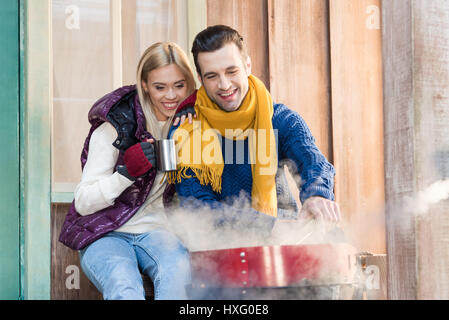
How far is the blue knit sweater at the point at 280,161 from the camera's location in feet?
6.89

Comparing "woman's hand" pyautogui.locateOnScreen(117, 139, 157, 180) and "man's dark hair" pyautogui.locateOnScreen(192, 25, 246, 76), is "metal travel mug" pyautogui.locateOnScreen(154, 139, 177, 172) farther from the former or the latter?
"man's dark hair" pyautogui.locateOnScreen(192, 25, 246, 76)

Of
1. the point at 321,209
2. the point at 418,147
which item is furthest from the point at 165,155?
the point at 418,147

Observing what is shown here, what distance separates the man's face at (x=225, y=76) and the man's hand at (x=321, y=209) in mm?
577

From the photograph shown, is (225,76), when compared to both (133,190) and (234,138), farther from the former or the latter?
(133,190)

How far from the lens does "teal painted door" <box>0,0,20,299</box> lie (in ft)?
8.67

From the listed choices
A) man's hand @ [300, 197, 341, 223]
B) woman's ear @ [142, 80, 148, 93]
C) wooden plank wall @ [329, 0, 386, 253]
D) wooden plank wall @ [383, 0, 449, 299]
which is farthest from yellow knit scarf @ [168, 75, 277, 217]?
wooden plank wall @ [329, 0, 386, 253]

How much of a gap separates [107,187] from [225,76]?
0.62 m

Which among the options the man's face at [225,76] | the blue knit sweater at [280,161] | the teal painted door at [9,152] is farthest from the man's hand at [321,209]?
the teal painted door at [9,152]

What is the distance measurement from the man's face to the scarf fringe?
26 cm

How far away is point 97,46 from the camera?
2.74 metres

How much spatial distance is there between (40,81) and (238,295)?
1.50m

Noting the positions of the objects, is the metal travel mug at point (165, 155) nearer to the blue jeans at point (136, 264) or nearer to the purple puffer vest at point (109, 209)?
the purple puffer vest at point (109, 209)
